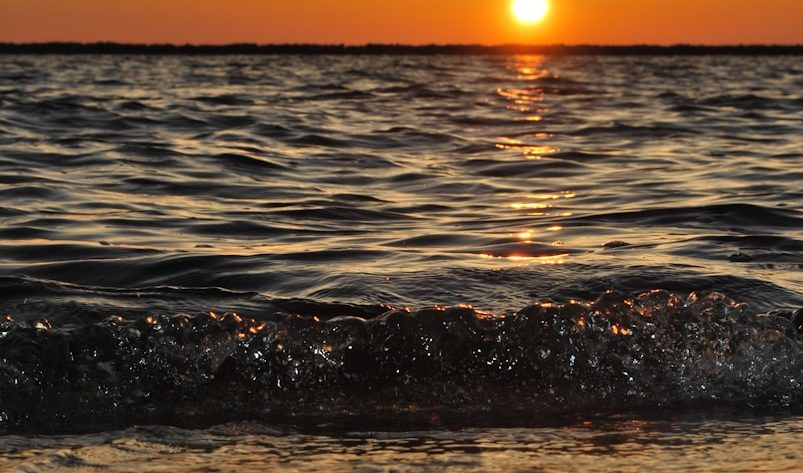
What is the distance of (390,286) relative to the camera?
7488mm

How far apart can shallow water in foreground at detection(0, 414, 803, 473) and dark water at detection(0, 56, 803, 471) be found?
4 centimetres

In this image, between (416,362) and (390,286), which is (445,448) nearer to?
(416,362)

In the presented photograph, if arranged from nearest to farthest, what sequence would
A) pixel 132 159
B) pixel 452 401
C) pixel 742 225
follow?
pixel 452 401, pixel 742 225, pixel 132 159

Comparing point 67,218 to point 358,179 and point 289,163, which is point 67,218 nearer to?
point 358,179

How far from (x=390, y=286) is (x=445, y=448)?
10.3ft

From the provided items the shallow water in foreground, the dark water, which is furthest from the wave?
the shallow water in foreground

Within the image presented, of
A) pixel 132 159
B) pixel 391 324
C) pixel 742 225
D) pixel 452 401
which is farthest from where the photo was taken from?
pixel 132 159

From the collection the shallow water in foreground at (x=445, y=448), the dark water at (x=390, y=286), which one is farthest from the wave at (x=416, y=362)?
the shallow water in foreground at (x=445, y=448)

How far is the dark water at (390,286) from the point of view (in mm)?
5168

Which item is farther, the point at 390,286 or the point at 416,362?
the point at 390,286

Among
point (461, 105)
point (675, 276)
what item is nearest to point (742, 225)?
point (675, 276)

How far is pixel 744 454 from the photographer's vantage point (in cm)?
421

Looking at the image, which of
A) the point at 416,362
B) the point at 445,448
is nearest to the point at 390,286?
the point at 416,362

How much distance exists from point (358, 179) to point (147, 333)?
28.6ft
